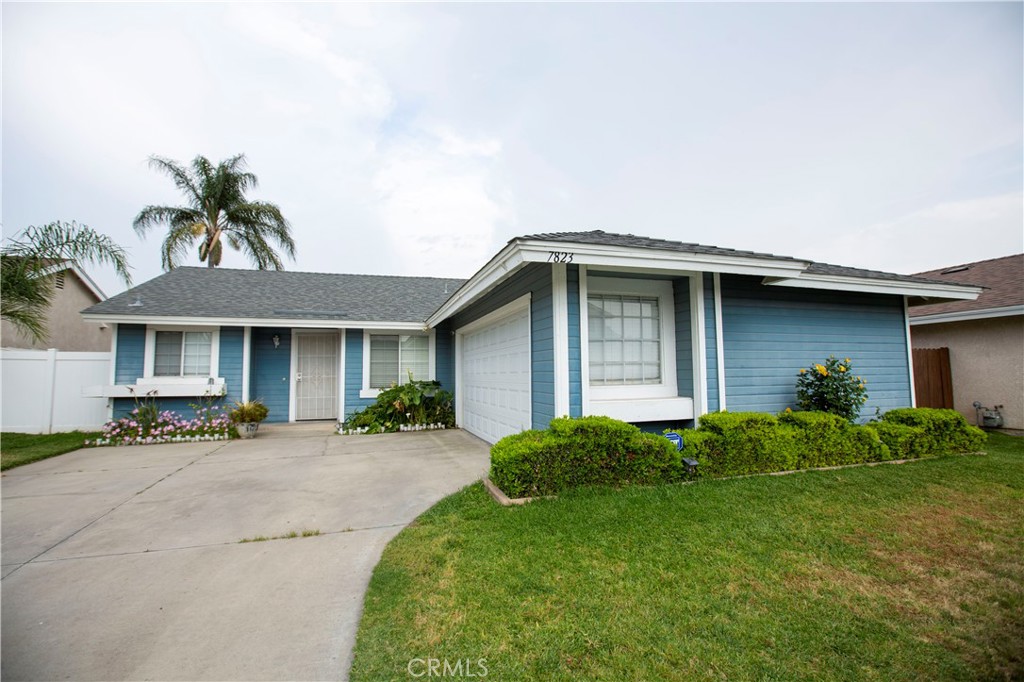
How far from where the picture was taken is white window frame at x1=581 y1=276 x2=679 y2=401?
5484 mm

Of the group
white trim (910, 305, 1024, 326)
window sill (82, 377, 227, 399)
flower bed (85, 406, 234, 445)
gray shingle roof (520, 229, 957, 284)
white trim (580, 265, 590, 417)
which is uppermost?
gray shingle roof (520, 229, 957, 284)

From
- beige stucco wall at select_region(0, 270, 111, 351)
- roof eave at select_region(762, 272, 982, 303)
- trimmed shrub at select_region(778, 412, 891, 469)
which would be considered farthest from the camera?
beige stucco wall at select_region(0, 270, 111, 351)

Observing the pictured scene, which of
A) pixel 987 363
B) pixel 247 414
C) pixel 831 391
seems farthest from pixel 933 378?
pixel 247 414

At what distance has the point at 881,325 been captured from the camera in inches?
279

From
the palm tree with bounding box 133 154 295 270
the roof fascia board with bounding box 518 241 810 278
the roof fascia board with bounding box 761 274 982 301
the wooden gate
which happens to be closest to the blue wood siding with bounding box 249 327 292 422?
the roof fascia board with bounding box 518 241 810 278

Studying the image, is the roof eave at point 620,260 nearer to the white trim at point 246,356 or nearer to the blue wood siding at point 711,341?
the blue wood siding at point 711,341

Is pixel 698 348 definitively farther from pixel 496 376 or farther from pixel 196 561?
pixel 196 561

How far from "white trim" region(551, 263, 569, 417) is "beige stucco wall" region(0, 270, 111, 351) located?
50.2 ft

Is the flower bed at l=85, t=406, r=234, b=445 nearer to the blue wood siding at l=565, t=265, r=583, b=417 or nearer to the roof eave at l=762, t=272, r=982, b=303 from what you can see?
the blue wood siding at l=565, t=265, r=583, b=417

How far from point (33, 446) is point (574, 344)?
10.2 m

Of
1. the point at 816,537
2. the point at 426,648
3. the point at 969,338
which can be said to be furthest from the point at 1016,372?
the point at 426,648

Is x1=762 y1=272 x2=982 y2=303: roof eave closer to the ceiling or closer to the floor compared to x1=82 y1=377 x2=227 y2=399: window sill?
closer to the ceiling

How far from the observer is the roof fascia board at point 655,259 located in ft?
14.4

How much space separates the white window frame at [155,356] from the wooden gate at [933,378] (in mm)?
15628
